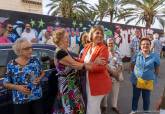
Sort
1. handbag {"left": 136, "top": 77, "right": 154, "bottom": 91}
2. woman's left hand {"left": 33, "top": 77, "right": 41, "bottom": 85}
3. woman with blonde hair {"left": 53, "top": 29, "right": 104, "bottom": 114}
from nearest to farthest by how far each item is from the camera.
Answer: woman's left hand {"left": 33, "top": 77, "right": 41, "bottom": 85}, woman with blonde hair {"left": 53, "top": 29, "right": 104, "bottom": 114}, handbag {"left": 136, "top": 77, "right": 154, "bottom": 91}

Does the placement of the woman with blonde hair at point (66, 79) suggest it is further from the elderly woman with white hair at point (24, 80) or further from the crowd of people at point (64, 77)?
the elderly woman with white hair at point (24, 80)

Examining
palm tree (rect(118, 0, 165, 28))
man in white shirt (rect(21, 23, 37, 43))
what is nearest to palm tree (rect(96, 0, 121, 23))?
palm tree (rect(118, 0, 165, 28))

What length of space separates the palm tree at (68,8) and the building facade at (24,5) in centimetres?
359

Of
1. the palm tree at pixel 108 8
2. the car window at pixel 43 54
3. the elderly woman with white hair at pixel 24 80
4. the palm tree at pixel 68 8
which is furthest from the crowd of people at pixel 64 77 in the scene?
the palm tree at pixel 108 8

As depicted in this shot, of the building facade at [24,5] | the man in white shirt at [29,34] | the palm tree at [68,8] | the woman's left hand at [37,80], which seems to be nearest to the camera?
the woman's left hand at [37,80]

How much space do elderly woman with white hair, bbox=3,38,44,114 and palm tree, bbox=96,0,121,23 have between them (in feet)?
114

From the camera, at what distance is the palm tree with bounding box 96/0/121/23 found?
39.4m

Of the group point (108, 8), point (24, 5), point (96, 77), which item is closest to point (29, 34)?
point (96, 77)

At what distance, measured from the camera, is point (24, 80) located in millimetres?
4555

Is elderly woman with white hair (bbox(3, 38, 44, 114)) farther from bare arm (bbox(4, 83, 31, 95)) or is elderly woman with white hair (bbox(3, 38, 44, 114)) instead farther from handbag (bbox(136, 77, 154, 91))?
handbag (bbox(136, 77, 154, 91))

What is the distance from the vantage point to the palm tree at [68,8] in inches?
1378

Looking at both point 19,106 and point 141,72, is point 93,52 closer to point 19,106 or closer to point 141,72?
point 19,106

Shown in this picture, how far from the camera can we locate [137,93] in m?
7.20

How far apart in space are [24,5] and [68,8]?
9.68 metres
